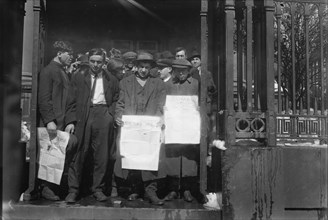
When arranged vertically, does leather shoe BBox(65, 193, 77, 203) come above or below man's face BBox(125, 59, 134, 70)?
below

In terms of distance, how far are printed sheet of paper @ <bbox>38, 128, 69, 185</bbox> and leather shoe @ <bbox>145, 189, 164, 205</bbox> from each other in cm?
127

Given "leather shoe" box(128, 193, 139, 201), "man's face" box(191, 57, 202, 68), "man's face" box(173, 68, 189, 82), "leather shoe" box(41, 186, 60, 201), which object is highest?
"man's face" box(191, 57, 202, 68)

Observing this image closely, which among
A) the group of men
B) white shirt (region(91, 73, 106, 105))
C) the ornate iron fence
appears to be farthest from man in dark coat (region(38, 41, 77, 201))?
the ornate iron fence

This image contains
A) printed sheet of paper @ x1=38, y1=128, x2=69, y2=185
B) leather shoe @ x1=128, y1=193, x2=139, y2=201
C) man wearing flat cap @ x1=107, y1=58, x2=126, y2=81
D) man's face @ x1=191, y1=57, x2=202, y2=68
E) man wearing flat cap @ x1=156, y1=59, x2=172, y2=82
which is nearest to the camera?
printed sheet of paper @ x1=38, y1=128, x2=69, y2=185

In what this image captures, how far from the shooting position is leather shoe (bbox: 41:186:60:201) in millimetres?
5485

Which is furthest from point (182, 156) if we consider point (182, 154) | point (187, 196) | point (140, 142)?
point (140, 142)

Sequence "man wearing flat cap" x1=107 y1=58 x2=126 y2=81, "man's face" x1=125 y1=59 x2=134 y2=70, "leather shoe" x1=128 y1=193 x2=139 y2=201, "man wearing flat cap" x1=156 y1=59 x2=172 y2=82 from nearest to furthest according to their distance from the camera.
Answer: "leather shoe" x1=128 y1=193 x2=139 y2=201, "man wearing flat cap" x1=156 y1=59 x2=172 y2=82, "man wearing flat cap" x1=107 y1=58 x2=126 y2=81, "man's face" x1=125 y1=59 x2=134 y2=70

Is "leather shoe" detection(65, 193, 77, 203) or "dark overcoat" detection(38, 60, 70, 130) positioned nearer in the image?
"leather shoe" detection(65, 193, 77, 203)

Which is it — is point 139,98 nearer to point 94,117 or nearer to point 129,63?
point 94,117

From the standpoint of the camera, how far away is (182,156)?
227 inches

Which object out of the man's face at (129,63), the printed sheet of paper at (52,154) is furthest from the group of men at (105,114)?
the man's face at (129,63)

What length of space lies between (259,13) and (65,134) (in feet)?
10.9

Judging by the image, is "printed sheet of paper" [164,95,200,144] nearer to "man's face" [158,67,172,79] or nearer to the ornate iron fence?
"man's face" [158,67,172,79]

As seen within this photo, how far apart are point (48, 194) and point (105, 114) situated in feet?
4.64
